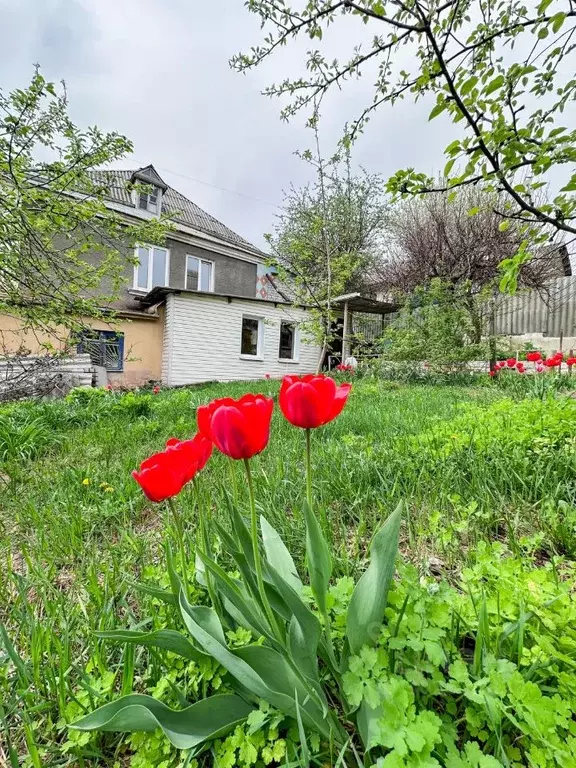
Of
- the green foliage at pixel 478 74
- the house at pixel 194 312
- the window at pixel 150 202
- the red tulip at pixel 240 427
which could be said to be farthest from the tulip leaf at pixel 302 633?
the window at pixel 150 202

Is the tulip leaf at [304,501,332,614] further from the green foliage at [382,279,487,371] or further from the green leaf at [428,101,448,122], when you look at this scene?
the green foliage at [382,279,487,371]

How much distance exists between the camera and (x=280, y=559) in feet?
2.94

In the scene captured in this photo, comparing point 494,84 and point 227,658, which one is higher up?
point 494,84

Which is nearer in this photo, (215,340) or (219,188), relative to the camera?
(215,340)

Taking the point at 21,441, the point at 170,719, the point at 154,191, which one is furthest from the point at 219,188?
the point at 170,719

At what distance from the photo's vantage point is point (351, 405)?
14.4 ft

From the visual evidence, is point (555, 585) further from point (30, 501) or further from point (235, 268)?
point (235, 268)

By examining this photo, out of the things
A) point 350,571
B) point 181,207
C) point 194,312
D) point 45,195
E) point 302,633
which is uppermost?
point 181,207

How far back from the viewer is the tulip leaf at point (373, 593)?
682 mm

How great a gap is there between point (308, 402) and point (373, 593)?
16.5 inches

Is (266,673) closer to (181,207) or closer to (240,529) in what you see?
(240,529)

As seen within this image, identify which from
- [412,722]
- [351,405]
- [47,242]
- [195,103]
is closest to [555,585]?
[412,722]

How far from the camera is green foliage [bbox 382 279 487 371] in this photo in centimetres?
827

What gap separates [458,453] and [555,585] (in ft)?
3.90
